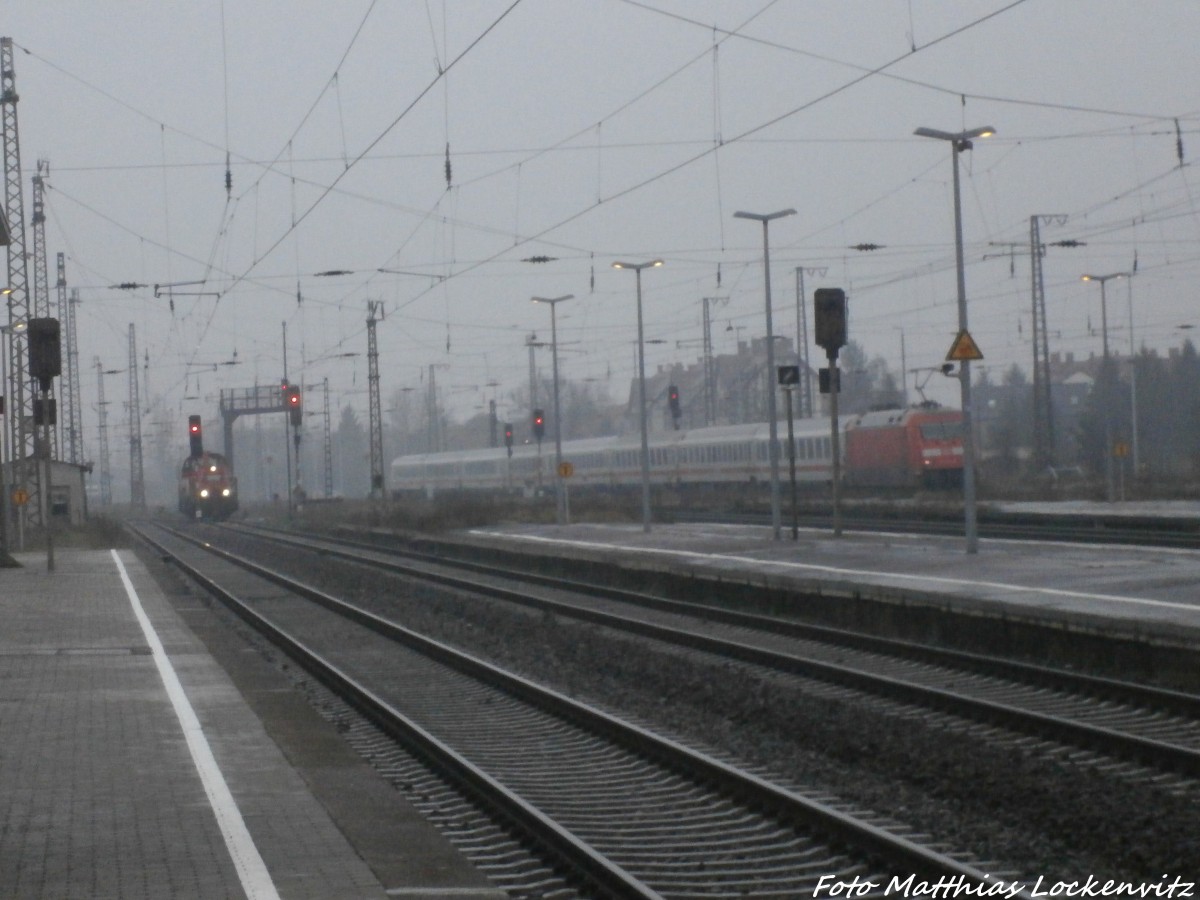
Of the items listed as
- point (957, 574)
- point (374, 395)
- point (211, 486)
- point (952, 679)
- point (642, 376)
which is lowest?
point (952, 679)

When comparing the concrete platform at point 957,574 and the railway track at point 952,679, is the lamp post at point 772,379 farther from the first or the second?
the railway track at point 952,679

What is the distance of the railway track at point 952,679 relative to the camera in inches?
A: 426

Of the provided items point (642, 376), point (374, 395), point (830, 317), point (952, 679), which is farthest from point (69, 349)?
point (952, 679)

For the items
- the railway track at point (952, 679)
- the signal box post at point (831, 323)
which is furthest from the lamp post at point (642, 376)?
the railway track at point (952, 679)

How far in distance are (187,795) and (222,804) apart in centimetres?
39

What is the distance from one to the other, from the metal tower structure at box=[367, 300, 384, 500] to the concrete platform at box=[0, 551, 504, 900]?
1468 inches

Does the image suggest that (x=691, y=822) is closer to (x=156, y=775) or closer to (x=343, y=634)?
(x=156, y=775)

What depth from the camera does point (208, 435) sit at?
183m

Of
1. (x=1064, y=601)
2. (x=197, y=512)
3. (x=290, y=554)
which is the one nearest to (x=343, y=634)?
(x=1064, y=601)

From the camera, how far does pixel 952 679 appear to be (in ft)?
48.4

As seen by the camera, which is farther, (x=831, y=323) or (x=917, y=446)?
(x=917, y=446)

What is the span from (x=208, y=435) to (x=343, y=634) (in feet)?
548

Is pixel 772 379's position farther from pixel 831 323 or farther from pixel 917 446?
pixel 917 446

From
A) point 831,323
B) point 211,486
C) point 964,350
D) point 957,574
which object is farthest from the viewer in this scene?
point 211,486
